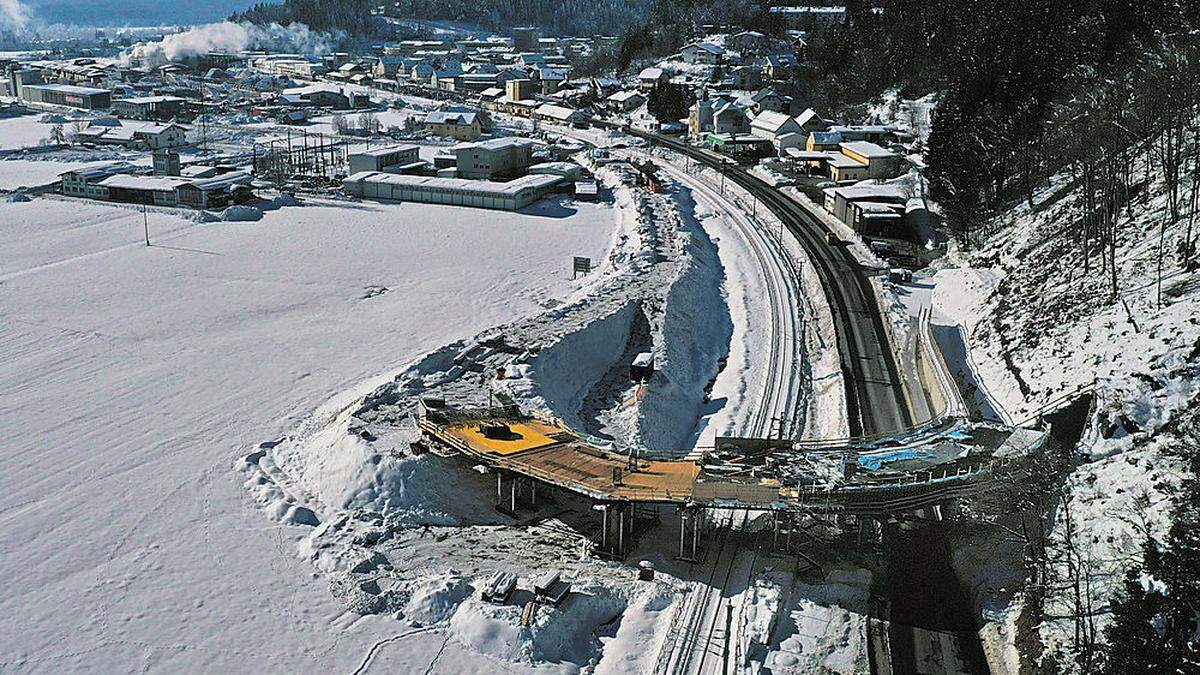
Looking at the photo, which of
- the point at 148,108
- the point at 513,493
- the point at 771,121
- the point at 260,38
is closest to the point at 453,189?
the point at 771,121

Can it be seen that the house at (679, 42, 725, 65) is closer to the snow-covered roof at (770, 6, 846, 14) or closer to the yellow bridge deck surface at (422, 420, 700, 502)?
the snow-covered roof at (770, 6, 846, 14)

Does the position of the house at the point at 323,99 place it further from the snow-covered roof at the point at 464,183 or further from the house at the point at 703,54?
the snow-covered roof at the point at 464,183

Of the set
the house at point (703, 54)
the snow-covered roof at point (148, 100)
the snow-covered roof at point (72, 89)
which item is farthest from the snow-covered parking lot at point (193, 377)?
the house at point (703, 54)

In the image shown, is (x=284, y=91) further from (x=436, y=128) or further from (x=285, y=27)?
(x=285, y=27)

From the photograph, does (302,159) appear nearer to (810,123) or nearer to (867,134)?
(810,123)

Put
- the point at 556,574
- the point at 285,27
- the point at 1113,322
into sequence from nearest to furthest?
the point at 556,574 < the point at 1113,322 < the point at 285,27

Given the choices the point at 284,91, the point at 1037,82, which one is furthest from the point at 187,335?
the point at 284,91
